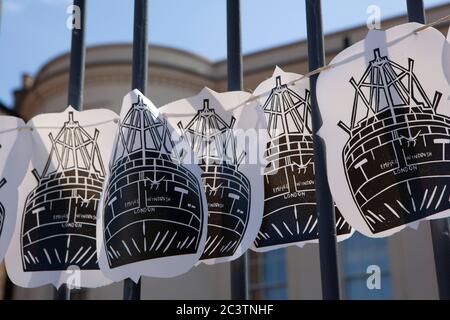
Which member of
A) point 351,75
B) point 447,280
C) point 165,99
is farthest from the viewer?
point 165,99

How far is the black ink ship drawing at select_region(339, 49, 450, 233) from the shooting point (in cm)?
449

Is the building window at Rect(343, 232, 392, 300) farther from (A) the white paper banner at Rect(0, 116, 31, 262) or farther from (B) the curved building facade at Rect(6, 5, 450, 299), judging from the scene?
(A) the white paper banner at Rect(0, 116, 31, 262)

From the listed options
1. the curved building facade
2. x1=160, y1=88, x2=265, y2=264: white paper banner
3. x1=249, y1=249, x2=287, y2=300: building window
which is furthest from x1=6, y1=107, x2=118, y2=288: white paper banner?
x1=249, y1=249, x2=287, y2=300: building window

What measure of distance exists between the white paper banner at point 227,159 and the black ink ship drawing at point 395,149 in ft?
2.19

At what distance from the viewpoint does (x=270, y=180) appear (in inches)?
203

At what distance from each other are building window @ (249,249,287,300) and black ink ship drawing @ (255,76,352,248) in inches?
468

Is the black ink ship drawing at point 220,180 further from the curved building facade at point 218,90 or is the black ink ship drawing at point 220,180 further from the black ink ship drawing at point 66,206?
the curved building facade at point 218,90

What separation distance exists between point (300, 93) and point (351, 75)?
43cm

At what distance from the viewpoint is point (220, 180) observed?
17.1 feet

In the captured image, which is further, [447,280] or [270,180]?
[270,180]

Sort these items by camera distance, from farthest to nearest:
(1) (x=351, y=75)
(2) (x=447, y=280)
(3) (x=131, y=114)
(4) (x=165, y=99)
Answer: (4) (x=165, y=99) → (3) (x=131, y=114) → (1) (x=351, y=75) → (2) (x=447, y=280)

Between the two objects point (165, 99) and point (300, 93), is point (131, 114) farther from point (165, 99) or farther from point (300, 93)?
point (165, 99)
